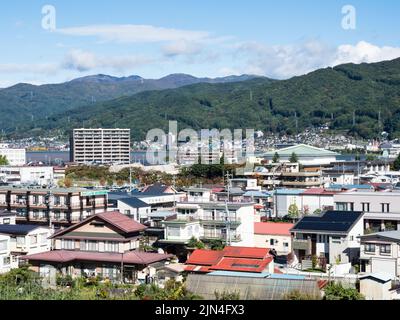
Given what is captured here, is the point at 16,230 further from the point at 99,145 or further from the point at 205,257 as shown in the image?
the point at 99,145

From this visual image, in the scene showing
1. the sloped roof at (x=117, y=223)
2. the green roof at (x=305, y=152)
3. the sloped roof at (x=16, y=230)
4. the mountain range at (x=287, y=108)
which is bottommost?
the sloped roof at (x=16, y=230)

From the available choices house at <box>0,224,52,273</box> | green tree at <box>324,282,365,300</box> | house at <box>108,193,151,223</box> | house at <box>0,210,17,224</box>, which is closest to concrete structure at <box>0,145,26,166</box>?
house at <box>108,193,151,223</box>

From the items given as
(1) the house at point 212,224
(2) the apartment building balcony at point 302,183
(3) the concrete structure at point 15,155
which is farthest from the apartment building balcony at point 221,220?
(3) the concrete structure at point 15,155

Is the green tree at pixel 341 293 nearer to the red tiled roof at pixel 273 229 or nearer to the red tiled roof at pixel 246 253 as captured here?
the red tiled roof at pixel 246 253

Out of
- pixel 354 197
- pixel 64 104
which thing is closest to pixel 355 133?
pixel 354 197

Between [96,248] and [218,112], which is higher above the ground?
[218,112]

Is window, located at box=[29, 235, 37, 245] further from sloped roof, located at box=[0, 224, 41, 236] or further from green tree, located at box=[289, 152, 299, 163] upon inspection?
green tree, located at box=[289, 152, 299, 163]
